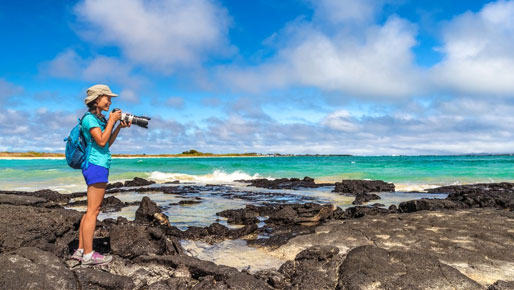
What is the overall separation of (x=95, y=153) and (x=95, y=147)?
9 cm

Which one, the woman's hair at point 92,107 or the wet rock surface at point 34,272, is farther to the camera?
the woman's hair at point 92,107

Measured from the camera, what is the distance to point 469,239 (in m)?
7.45

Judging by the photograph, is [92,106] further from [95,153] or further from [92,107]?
[95,153]

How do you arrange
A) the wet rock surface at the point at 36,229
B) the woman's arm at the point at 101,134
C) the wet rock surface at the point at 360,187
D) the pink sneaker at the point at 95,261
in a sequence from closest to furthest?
1. the woman's arm at the point at 101,134
2. the pink sneaker at the point at 95,261
3. the wet rock surface at the point at 36,229
4. the wet rock surface at the point at 360,187

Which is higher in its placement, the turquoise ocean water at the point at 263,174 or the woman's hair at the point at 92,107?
the woman's hair at the point at 92,107

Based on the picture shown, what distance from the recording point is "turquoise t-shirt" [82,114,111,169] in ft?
16.9

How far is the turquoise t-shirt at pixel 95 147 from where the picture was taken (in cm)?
515

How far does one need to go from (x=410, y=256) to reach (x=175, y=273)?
3655 millimetres

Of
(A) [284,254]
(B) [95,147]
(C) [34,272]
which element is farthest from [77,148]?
(A) [284,254]

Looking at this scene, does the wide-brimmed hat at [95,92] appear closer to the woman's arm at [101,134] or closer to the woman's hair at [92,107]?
the woman's hair at [92,107]

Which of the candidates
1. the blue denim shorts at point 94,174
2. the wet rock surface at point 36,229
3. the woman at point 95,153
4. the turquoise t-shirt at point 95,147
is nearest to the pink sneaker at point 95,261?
the woman at point 95,153

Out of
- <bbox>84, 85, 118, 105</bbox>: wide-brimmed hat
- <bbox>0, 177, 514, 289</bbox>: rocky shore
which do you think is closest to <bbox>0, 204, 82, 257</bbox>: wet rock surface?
<bbox>0, 177, 514, 289</bbox>: rocky shore

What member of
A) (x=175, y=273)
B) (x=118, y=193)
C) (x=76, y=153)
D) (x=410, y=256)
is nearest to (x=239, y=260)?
(x=175, y=273)

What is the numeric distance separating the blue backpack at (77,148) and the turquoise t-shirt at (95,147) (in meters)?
0.06
